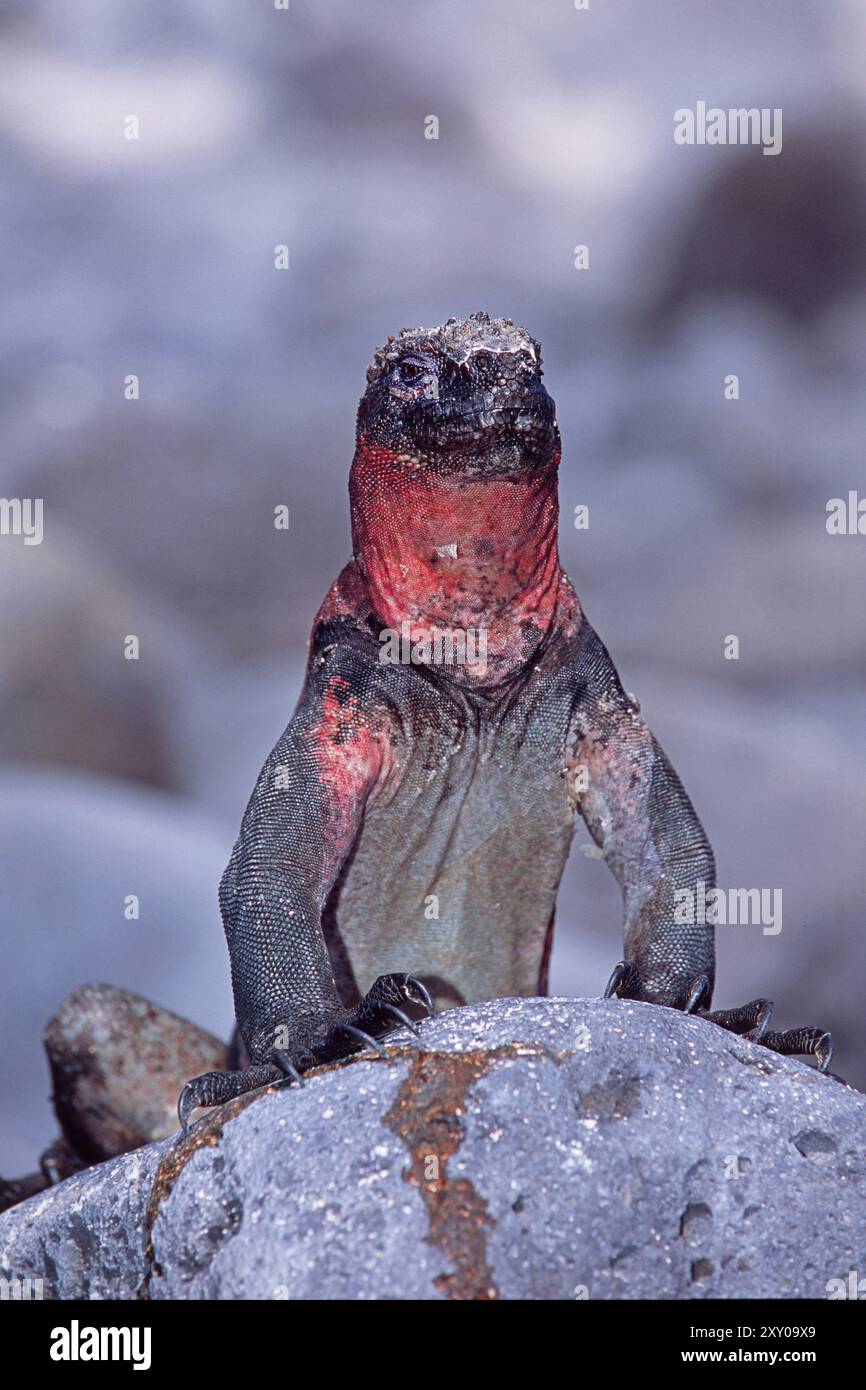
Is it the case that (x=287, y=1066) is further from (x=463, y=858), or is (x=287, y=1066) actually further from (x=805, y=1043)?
(x=463, y=858)

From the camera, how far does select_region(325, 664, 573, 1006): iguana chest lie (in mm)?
4676

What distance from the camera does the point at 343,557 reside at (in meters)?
13.3

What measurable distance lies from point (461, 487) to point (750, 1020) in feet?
5.49

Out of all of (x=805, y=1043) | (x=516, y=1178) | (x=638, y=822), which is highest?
(x=638, y=822)

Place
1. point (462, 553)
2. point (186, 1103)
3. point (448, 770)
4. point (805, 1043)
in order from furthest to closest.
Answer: point (448, 770), point (462, 553), point (805, 1043), point (186, 1103)

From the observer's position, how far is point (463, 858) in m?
4.91

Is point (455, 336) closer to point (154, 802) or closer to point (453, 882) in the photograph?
point (453, 882)

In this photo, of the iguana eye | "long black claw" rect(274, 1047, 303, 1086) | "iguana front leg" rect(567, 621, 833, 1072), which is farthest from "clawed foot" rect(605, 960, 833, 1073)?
the iguana eye

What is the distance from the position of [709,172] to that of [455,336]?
10.6 metres

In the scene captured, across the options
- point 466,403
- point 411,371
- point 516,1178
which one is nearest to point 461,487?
point 466,403

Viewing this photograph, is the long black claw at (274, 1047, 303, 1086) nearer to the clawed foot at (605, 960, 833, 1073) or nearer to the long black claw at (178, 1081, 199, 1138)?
the long black claw at (178, 1081, 199, 1138)

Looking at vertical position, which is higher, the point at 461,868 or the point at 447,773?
the point at 447,773

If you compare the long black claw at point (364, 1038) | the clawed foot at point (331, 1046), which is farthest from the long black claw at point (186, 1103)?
the long black claw at point (364, 1038)

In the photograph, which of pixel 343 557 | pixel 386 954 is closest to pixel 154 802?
pixel 343 557
